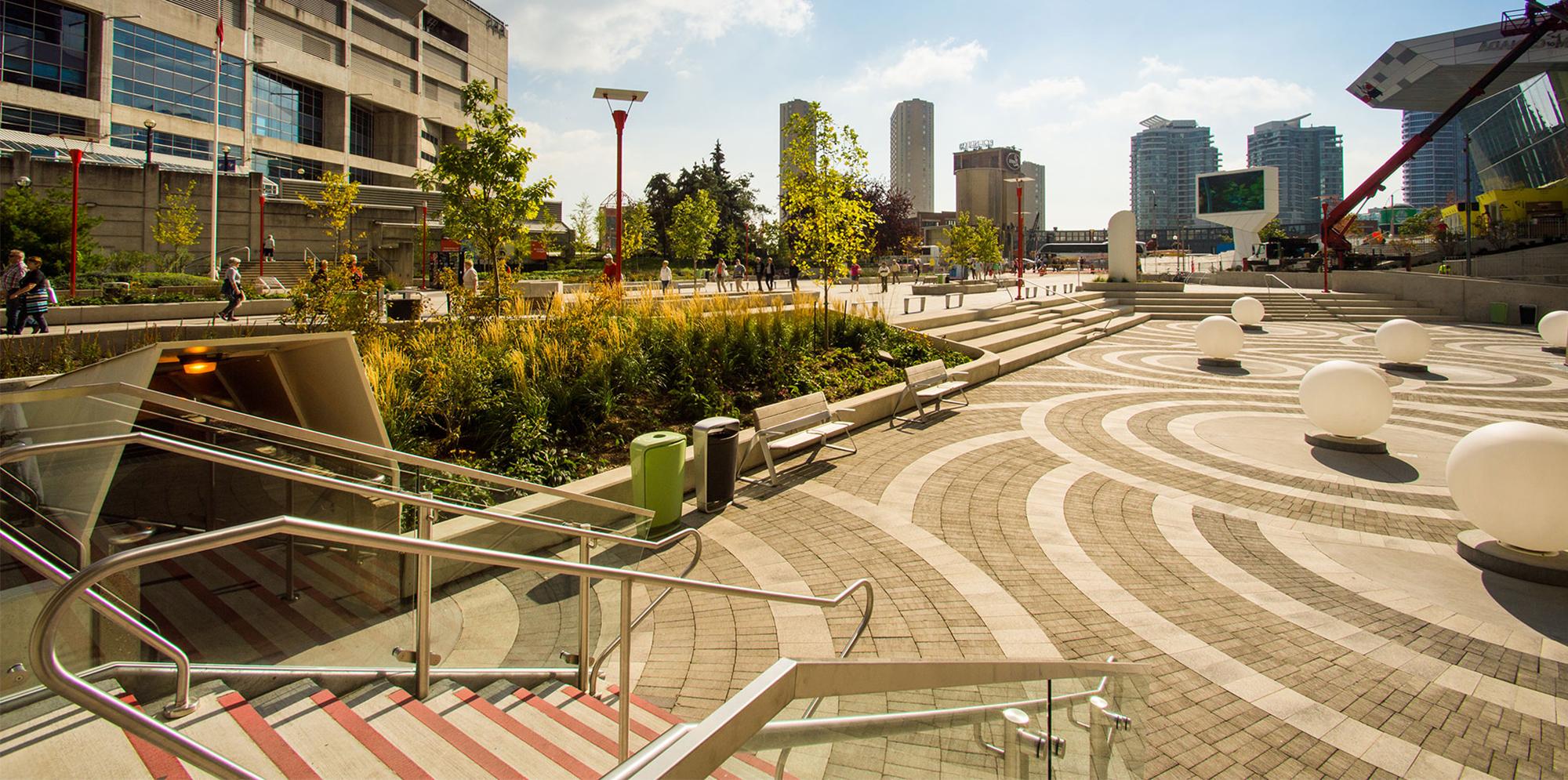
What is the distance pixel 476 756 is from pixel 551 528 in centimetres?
149

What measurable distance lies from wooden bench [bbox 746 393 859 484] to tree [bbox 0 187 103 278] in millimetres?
29912

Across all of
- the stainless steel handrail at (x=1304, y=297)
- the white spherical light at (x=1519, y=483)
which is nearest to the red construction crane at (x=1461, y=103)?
the stainless steel handrail at (x=1304, y=297)

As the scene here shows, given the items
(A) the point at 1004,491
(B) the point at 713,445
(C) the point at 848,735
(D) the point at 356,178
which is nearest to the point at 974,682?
(C) the point at 848,735

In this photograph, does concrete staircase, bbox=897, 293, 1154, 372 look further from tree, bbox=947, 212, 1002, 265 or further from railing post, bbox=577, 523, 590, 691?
railing post, bbox=577, 523, 590, 691

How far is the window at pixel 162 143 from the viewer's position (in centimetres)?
4088

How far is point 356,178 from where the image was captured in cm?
Answer: 5747

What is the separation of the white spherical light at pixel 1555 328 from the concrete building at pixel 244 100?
38397 mm

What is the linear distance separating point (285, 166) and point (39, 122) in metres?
14.0

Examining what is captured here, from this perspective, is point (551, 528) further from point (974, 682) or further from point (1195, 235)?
point (1195, 235)

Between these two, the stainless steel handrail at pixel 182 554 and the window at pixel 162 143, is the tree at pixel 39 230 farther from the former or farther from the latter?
the stainless steel handrail at pixel 182 554

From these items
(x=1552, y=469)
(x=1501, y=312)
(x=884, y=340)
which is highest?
(x=1501, y=312)

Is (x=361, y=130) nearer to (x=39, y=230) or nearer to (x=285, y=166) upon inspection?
(x=285, y=166)

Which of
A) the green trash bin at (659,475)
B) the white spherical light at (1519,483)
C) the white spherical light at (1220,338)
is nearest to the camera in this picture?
the white spherical light at (1519,483)

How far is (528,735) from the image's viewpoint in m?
3.71
